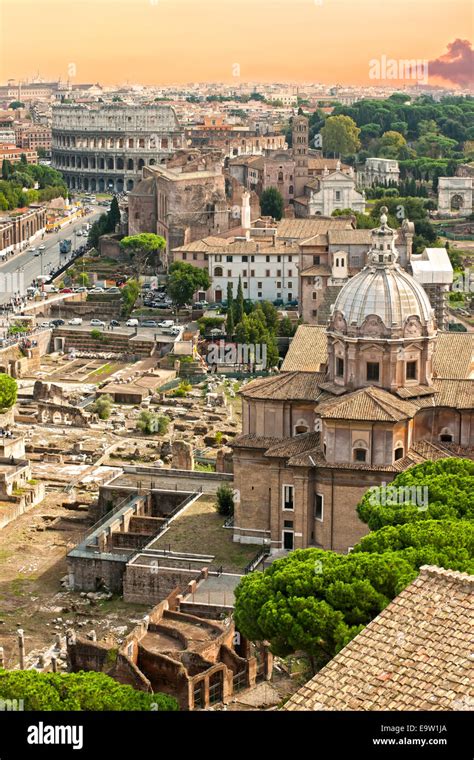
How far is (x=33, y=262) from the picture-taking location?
100750 mm

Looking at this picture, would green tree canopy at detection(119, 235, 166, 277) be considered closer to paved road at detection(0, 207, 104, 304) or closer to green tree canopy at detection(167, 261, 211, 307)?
paved road at detection(0, 207, 104, 304)

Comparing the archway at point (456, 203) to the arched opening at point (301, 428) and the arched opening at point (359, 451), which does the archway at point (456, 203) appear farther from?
the arched opening at point (359, 451)

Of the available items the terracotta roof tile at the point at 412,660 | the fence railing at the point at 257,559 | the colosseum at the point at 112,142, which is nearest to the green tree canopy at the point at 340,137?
the colosseum at the point at 112,142

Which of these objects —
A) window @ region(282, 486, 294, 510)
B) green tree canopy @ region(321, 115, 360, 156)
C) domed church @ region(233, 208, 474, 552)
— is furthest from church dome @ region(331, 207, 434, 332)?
green tree canopy @ region(321, 115, 360, 156)

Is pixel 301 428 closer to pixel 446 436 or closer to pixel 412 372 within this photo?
pixel 412 372

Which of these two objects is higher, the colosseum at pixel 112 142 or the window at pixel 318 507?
the colosseum at pixel 112 142

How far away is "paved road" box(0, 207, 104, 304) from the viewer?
90.3 m

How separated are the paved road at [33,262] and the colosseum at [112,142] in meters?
35.7

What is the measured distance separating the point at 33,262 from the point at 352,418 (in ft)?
213

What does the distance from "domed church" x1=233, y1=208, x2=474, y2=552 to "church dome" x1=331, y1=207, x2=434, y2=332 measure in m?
0.03

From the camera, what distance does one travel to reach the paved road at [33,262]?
296 feet

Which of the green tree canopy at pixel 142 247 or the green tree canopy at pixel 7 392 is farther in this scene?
the green tree canopy at pixel 142 247

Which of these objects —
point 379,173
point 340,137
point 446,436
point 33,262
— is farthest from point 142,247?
point 340,137
